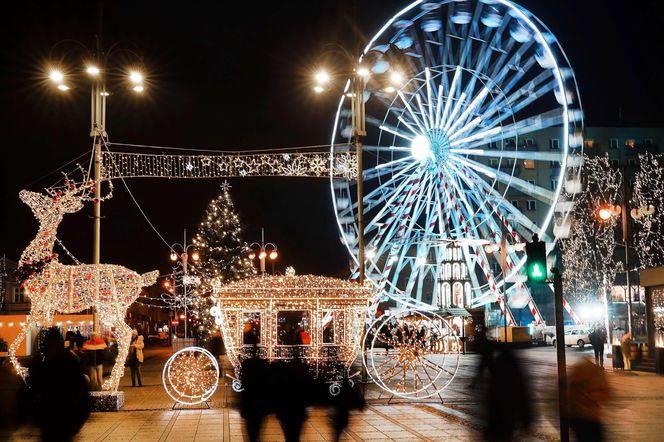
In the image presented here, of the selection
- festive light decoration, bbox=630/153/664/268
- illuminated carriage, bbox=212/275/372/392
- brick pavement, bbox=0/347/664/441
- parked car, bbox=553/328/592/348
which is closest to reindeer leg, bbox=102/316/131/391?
brick pavement, bbox=0/347/664/441

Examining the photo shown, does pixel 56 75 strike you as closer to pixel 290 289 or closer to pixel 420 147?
pixel 290 289

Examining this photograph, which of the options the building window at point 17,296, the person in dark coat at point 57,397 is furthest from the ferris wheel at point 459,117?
the building window at point 17,296

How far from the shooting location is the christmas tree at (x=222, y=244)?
172 feet

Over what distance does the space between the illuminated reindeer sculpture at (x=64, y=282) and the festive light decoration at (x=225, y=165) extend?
8.51 feet

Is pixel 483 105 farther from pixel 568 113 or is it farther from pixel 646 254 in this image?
pixel 646 254

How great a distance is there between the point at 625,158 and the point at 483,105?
6247cm

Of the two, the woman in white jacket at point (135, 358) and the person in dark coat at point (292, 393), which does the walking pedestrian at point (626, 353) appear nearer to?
the woman in white jacket at point (135, 358)

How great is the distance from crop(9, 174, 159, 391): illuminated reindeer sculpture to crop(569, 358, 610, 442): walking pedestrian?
9.75 meters

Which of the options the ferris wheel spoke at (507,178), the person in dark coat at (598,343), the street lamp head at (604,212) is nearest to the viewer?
the street lamp head at (604,212)

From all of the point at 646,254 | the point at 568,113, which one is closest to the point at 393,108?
the point at 568,113

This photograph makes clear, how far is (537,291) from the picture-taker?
78500mm

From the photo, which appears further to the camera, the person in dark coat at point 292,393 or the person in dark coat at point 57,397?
the person in dark coat at point 292,393

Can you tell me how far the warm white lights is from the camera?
3120 cm

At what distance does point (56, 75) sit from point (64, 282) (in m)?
4.44
